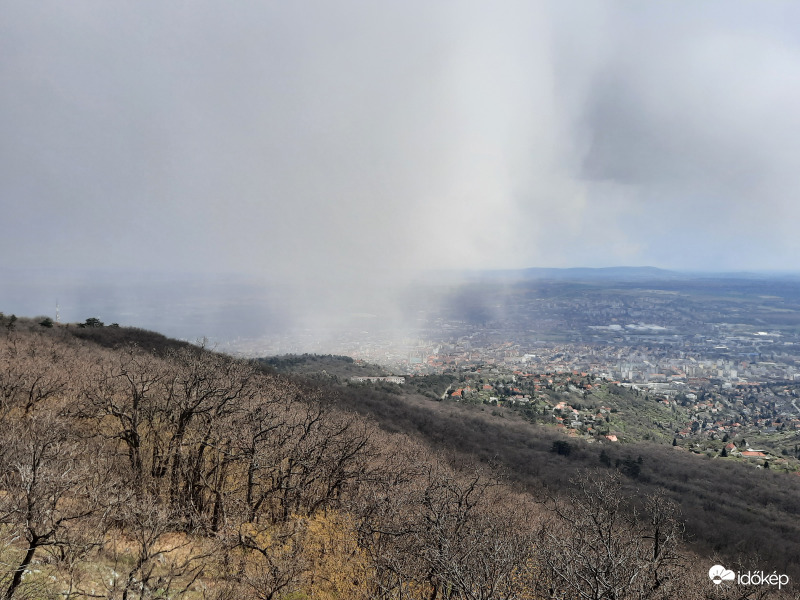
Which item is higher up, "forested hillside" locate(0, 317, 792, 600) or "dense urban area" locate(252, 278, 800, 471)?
"forested hillside" locate(0, 317, 792, 600)

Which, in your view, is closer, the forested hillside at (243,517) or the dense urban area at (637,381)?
the forested hillside at (243,517)

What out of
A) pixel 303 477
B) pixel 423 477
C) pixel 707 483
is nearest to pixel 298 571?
pixel 303 477

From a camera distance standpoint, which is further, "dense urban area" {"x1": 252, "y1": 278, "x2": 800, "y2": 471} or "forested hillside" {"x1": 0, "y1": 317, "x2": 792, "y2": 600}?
"dense urban area" {"x1": 252, "y1": 278, "x2": 800, "y2": 471}

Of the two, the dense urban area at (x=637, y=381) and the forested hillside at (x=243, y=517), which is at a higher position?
the forested hillside at (x=243, y=517)

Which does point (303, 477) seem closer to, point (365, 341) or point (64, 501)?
point (64, 501)

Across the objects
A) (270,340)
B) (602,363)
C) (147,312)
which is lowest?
(602,363)

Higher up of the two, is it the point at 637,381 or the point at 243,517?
the point at 243,517

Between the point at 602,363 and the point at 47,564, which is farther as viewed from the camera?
the point at 602,363

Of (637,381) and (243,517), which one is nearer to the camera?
(243,517)
